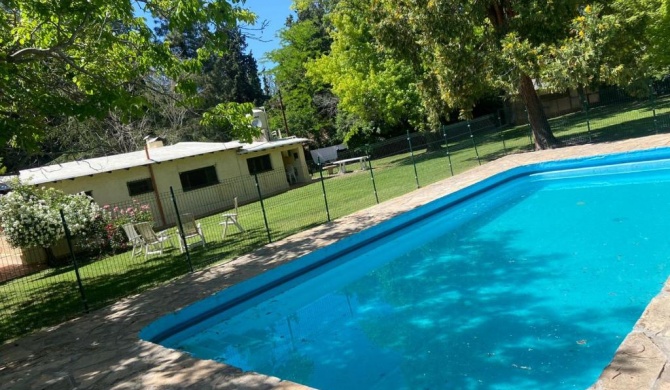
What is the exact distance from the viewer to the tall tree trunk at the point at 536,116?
2031 centimetres

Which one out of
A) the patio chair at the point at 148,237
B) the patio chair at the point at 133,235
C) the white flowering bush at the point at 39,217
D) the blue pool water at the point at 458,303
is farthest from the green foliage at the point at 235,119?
the white flowering bush at the point at 39,217

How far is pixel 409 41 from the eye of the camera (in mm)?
21234

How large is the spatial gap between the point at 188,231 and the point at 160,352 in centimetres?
742

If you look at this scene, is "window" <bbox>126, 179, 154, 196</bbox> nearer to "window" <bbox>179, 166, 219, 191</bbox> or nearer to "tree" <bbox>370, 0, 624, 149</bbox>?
"window" <bbox>179, 166, 219, 191</bbox>

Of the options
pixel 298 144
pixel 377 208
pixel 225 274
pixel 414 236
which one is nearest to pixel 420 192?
pixel 377 208

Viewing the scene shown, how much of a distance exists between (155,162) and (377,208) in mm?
12844

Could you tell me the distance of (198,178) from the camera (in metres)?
25.5

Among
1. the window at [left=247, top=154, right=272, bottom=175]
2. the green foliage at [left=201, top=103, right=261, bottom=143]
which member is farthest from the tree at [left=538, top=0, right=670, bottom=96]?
the window at [left=247, top=154, right=272, bottom=175]

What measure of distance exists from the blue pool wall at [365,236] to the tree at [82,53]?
435 centimetres

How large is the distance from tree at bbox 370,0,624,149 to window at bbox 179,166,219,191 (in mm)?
11279

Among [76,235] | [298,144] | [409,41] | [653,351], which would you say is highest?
[409,41]

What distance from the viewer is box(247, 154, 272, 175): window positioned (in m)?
28.2

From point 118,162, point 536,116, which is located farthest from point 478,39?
point 118,162

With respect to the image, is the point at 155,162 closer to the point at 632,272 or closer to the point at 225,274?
the point at 225,274
